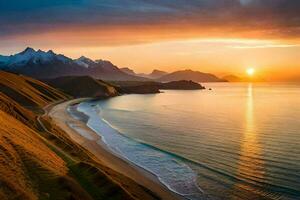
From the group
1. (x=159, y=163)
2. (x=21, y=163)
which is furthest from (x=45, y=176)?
(x=159, y=163)

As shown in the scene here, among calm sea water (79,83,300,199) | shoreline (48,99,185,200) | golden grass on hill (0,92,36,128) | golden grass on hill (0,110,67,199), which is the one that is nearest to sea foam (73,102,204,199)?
calm sea water (79,83,300,199)

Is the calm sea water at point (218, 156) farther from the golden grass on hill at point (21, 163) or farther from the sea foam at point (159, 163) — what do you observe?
the golden grass on hill at point (21, 163)

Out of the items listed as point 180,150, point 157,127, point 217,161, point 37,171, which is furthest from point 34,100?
point 37,171

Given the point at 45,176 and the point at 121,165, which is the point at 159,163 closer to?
the point at 121,165

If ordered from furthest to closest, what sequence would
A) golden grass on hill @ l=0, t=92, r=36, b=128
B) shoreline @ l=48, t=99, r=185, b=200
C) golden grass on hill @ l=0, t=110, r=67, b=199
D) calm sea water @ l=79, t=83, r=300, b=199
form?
golden grass on hill @ l=0, t=92, r=36, b=128 → calm sea water @ l=79, t=83, r=300, b=199 → shoreline @ l=48, t=99, r=185, b=200 → golden grass on hill @ l=0, t=110, r=67, b=199

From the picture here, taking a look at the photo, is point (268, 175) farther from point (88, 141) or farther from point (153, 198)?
point (88, 141)

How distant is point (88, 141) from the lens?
2945 inches

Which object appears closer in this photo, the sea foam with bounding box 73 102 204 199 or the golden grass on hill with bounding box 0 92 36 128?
the sea foam with bounding box 73 102 204 199

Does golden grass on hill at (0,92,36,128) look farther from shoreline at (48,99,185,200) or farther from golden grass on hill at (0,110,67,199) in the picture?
golden grass on hill at (0,110,67,199)

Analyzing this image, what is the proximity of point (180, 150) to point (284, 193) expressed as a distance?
2706 centimetres

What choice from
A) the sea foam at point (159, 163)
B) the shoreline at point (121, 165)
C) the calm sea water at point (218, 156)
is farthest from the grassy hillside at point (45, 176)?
the calm sea water at point (218, 156)

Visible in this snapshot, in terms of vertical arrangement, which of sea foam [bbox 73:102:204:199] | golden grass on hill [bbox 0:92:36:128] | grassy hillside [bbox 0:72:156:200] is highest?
golden grass on hill [bbox 0:92:36:128]

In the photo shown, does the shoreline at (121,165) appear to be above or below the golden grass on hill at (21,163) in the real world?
below

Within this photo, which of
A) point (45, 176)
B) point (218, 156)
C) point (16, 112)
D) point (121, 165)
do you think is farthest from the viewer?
point (16, 112)
